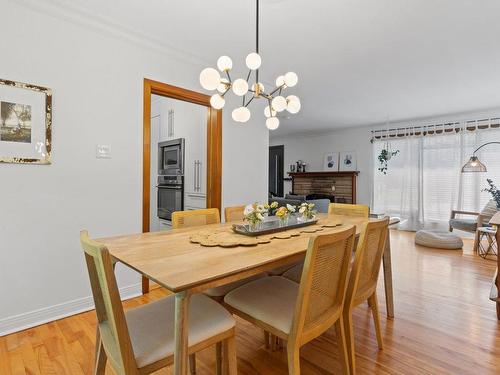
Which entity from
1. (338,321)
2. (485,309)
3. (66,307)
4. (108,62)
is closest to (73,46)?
(108,62)

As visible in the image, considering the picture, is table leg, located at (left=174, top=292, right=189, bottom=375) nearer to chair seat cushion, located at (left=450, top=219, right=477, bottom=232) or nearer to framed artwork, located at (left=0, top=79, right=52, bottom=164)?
framed artwork, located at (left=0, top=79, right=52, bottom=164)

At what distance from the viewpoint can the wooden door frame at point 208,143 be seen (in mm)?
2645

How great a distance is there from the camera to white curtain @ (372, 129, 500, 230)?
16.7 feet

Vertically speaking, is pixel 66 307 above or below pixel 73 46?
below

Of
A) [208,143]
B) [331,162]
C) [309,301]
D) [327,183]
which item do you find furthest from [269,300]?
[331,162]

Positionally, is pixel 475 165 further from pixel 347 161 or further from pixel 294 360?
pixel 294 360

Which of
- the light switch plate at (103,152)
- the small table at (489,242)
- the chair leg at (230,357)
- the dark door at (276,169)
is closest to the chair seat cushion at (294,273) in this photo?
the chair leg at (230,357)

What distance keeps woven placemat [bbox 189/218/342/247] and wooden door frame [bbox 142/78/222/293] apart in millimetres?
1103

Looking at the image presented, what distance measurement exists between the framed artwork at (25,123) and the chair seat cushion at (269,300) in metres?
1.77

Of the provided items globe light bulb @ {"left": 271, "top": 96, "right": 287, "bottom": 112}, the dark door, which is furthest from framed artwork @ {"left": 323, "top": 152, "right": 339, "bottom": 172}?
globe light bulb @ {"left": 271, "top": 96, "right": 287, "bottom": 112}

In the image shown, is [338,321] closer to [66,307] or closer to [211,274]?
[211,274]

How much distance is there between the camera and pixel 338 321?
142cm

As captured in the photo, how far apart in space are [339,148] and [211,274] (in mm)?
6541

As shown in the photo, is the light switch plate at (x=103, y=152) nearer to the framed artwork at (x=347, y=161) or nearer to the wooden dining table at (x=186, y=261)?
the wooden dining table at (x=186, y=261)
